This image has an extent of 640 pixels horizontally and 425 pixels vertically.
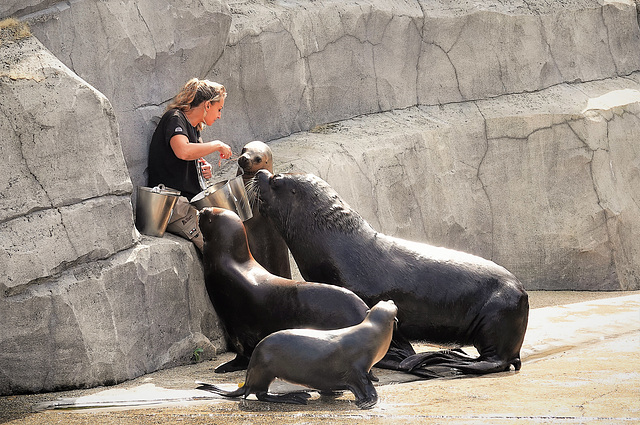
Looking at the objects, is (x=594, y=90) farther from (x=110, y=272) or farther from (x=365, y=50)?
(x=110, y=272)

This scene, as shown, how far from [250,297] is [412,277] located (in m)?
1.08

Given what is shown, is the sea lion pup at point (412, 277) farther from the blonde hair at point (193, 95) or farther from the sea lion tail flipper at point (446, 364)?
the blonde hair at point (193, 95)

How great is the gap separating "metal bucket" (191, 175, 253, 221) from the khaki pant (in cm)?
7

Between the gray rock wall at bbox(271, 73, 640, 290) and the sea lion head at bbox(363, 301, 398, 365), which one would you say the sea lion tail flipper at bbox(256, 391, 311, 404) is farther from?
the gray rock wall at bbox(271, 73, 640, 290)

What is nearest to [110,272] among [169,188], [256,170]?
[169,188]

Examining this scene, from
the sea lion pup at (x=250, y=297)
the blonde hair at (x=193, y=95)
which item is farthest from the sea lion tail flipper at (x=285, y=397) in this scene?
the blonde hair at (x=193, y=95)

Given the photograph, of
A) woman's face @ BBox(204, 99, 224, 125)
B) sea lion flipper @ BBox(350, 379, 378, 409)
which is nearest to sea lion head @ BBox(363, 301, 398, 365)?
sea lion flipper @ BBox(350, 379, 378, 409)

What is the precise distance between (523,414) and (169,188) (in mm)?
3125

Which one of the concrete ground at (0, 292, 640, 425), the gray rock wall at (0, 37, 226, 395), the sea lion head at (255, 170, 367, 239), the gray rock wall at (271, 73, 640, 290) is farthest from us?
the gray rock wall at (271, 73, 640, 290)

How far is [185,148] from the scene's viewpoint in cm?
607

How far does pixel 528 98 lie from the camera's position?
959cm

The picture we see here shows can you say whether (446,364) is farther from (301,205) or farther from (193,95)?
(193,95)

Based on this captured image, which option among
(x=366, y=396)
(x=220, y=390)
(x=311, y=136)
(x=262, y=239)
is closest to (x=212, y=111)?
(x=262, y=239)

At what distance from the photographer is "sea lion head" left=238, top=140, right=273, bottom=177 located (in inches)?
251
